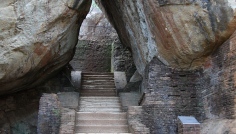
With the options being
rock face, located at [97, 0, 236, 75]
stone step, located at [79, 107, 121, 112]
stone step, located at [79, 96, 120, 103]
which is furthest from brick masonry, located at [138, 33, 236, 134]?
stone step, located at [79, 96, 120, 103]

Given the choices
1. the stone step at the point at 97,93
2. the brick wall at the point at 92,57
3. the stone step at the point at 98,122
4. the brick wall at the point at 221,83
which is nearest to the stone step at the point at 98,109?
the stone step at the point at 98,122

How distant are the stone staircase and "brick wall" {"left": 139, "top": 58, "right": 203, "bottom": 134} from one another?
0.74 metres

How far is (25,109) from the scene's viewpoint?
32.7ft

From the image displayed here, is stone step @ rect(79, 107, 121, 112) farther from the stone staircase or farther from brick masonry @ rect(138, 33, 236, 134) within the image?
brick masonry @ rect(138, 33, 236, 134)

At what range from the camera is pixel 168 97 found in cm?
→ 761

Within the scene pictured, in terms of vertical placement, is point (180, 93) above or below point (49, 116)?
above

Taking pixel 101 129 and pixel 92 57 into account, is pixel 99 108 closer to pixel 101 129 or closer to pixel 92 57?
pixel 101 129

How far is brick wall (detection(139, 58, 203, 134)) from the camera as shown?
24.3 ft

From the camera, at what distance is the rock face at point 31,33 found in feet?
23.8

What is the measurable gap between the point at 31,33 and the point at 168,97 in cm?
364

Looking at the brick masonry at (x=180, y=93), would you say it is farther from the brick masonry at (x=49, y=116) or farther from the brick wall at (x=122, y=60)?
the brick wall at (x=122, y=60)

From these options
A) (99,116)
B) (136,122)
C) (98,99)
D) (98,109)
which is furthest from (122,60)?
(136,122)

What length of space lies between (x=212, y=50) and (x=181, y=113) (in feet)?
5.45

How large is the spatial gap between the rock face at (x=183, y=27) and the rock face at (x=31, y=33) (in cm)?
191
